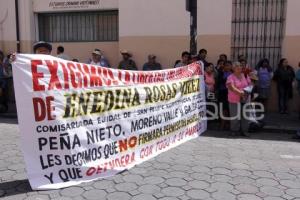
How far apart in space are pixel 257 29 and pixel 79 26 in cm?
553

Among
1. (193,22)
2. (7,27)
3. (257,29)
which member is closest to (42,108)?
(193,22)

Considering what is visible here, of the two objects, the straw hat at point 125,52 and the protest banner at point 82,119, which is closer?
the protest banner at point 82,119

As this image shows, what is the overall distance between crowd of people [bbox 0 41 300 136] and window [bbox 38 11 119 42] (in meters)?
0.87

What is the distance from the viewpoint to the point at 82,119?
4.88 m

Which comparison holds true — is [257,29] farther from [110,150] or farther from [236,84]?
[110,150]

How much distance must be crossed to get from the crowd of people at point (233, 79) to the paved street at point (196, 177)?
123cm

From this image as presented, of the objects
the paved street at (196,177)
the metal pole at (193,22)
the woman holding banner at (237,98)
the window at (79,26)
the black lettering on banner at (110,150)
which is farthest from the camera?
the window at (79,26)

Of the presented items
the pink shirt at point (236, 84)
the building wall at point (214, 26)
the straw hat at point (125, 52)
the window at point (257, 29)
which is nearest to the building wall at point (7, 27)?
the straw hat at point (125, 52)

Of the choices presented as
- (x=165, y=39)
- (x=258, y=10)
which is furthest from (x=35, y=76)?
(x=258, y=10)

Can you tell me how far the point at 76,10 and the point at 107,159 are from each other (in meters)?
7.78

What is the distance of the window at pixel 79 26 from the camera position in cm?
1187

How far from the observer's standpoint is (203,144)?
270 inches

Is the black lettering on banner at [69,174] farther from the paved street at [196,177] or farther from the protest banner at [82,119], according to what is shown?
the paved street at [196,177]

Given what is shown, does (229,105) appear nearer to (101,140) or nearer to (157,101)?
(157,101)
